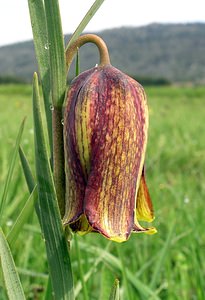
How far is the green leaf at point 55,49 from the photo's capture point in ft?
1.77

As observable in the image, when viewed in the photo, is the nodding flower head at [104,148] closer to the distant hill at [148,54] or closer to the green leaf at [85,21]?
the green leaf at [85,21]

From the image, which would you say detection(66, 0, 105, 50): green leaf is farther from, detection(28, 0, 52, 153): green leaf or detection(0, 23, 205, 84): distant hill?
detection(0, 23, 205, 84): distant hill

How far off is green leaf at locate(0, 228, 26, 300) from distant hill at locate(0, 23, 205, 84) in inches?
2445

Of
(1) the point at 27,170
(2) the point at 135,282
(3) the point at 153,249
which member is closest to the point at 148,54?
(3) the point at 153,249

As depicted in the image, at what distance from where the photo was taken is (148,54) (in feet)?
227

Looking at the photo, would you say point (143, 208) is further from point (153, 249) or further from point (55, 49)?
point (153, 249)

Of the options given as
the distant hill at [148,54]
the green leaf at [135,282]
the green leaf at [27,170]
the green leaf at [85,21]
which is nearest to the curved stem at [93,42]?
the green leaf at [85,21]

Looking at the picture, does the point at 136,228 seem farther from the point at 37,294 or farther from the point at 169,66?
the point at 169,66

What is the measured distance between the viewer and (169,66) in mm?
67000

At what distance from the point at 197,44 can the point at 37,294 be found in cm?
6717

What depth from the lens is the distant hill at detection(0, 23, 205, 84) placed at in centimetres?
6488

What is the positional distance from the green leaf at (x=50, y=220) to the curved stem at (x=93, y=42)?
0.05m

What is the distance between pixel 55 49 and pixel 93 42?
0.17 ft

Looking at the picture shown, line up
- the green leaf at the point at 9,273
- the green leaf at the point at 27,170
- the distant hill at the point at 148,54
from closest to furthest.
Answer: the green leaf at the point at 9,273
the green leaf at the point at 27,170
the distant hill at the point at 148,54
